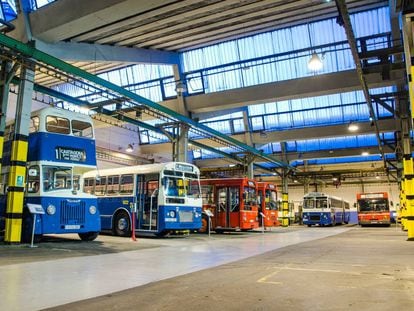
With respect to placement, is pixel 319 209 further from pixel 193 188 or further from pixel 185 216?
pixel 185 216

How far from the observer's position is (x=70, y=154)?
12188 mm

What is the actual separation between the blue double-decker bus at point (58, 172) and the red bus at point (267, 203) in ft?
38.4

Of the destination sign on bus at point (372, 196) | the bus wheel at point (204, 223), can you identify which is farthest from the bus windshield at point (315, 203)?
the bus wheel at point (204, 223)

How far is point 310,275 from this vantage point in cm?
671

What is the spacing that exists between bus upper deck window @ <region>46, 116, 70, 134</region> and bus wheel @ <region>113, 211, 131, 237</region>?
15.6 ft

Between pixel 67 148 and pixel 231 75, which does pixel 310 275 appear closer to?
pixel 67 148

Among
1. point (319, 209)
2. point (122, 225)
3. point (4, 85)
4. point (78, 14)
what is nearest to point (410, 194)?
point (122, 225)

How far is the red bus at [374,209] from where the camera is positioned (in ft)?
108

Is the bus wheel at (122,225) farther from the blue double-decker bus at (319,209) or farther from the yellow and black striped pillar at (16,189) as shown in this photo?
the blue double-decker bus at (319,209)

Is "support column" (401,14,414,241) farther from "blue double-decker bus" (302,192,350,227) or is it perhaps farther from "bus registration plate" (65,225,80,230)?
"blue double-decker bus" (302,192,350,227)

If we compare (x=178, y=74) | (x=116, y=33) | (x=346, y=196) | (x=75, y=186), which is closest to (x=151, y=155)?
(x=178, y=74)

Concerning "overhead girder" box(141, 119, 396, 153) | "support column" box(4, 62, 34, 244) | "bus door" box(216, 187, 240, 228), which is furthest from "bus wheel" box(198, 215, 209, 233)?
"overhead girder" box(141, 119, 396, 153)

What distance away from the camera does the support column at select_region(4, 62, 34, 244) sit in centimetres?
1096

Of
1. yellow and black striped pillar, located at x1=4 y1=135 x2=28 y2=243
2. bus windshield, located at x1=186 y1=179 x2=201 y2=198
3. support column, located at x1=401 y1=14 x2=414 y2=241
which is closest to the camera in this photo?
support column, located at x1=401 y1=14 x2=414 y2=241
